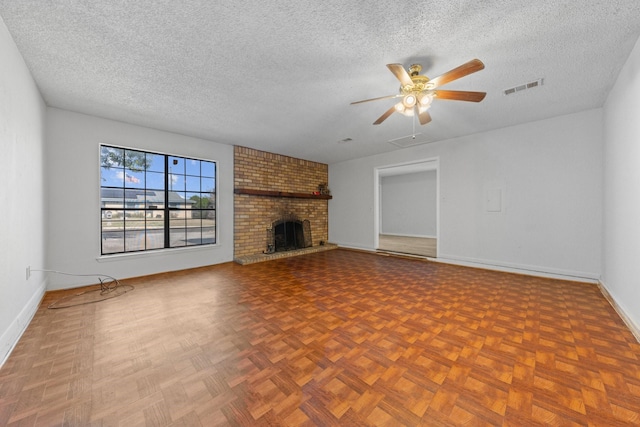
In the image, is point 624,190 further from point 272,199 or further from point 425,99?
point 272,199

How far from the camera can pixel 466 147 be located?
4.70m

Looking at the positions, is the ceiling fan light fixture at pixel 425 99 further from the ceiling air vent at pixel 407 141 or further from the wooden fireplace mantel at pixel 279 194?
the wooden fireplace mantel at pixel 279 194

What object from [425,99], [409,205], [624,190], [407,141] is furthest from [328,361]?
[409,205]

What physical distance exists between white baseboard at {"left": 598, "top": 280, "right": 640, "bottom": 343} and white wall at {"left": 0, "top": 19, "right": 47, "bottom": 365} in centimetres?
513

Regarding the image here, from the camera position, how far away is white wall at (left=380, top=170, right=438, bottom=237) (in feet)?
29.0

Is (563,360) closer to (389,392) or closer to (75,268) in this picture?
(389,392)

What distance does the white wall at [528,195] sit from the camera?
3.56m

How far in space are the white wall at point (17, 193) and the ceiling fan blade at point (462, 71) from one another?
3.54m

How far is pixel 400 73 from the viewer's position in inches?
81.4

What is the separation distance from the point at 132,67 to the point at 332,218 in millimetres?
5707

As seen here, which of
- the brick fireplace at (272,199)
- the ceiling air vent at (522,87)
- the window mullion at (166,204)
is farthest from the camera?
the brick fireplace at (272,199)

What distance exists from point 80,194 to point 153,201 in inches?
35.9

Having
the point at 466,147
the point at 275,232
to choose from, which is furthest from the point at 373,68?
the point at 275,232

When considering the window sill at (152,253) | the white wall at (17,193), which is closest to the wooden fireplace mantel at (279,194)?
the window sill at (152,253)
